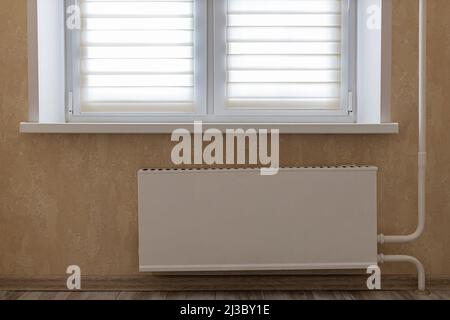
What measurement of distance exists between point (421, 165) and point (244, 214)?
855mm

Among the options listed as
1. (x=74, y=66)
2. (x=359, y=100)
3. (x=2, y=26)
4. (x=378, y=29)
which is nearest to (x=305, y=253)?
(x=359, y=100)

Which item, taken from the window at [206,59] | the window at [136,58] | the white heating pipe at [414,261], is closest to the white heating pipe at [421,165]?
the white heating pipe at [414,261]

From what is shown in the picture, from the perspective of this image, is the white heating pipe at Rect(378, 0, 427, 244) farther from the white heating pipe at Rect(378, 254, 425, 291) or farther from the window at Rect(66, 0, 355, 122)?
the window at Rect(66, 0, 355, 122)

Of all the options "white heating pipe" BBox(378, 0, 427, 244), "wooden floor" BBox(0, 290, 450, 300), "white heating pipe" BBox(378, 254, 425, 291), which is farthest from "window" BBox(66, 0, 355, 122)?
"wooden floor" BBox(0, 290, 450, 300)

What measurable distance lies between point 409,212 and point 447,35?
849mm

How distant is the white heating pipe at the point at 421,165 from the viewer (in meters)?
3.57

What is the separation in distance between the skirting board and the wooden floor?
40 mm

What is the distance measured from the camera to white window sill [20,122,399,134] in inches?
140

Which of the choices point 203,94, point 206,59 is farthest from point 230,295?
point 206,59

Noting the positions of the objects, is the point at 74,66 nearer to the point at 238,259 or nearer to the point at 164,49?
the point at 164,49

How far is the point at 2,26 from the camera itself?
11.8 feet
